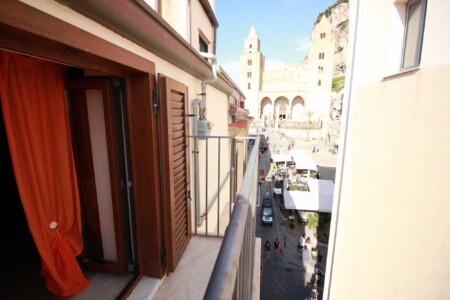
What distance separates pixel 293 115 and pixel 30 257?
4869 centimetres

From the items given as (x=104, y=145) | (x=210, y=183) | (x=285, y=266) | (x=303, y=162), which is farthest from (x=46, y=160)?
(x=303, y=162)

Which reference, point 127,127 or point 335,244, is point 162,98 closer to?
point 127,127

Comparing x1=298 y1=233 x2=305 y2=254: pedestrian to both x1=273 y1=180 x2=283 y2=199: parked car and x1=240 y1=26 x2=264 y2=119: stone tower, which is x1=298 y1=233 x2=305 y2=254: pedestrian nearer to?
x1=273 y1=180 x2=283 y2=199: parked car

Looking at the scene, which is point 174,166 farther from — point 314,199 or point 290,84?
point 290,84

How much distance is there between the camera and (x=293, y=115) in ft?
156

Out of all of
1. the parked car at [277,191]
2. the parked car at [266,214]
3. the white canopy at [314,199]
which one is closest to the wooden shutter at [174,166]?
the white canopy at [314,199]

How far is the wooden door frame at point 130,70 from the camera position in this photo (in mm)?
1009

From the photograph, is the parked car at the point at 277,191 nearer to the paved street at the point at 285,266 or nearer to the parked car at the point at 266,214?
the paved street at the point at 285,266

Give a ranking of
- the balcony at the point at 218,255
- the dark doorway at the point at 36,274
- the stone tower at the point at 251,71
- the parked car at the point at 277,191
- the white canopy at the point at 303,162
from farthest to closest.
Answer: the stone tower at the point at 251,71 → the white canopy at the point at 303,162 → the parked car at the point at 277,191 → the dark doorway at the point at 36,274 → the balcony at the point at 218,255

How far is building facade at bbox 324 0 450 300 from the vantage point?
266cm

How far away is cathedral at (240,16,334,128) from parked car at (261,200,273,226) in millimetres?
25294

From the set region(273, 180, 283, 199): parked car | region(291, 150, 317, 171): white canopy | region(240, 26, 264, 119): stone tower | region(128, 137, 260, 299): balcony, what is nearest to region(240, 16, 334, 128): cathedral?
region(240, 26, 264, 119): stone tower

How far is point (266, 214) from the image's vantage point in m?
12.5

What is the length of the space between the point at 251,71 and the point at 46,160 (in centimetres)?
4721
